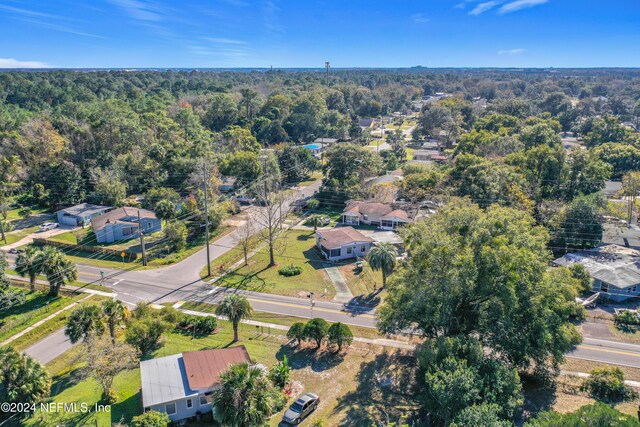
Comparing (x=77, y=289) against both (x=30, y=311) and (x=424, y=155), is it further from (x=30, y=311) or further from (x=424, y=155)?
(x=424, y=155)

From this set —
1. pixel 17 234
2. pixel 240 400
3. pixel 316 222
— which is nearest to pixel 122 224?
pixel 17 234

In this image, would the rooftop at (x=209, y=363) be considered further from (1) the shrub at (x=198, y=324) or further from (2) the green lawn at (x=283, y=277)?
(2) the green lawn at (x=283, y=277)

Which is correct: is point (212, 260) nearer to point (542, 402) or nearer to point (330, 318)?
point (330, 318)

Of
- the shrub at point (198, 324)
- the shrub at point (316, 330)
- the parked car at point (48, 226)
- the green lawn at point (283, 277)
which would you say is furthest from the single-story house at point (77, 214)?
the shrub at point (316, 330)

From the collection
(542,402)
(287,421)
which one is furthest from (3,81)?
(542,402)

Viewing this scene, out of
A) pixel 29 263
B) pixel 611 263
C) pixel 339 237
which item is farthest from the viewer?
pixel 339 237

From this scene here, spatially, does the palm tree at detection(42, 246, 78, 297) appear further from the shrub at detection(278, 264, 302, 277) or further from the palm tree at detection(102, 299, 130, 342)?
A: the shrub at detection(278, 264, 302, 277)

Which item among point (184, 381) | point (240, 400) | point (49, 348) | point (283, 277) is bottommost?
point (283, 277)
